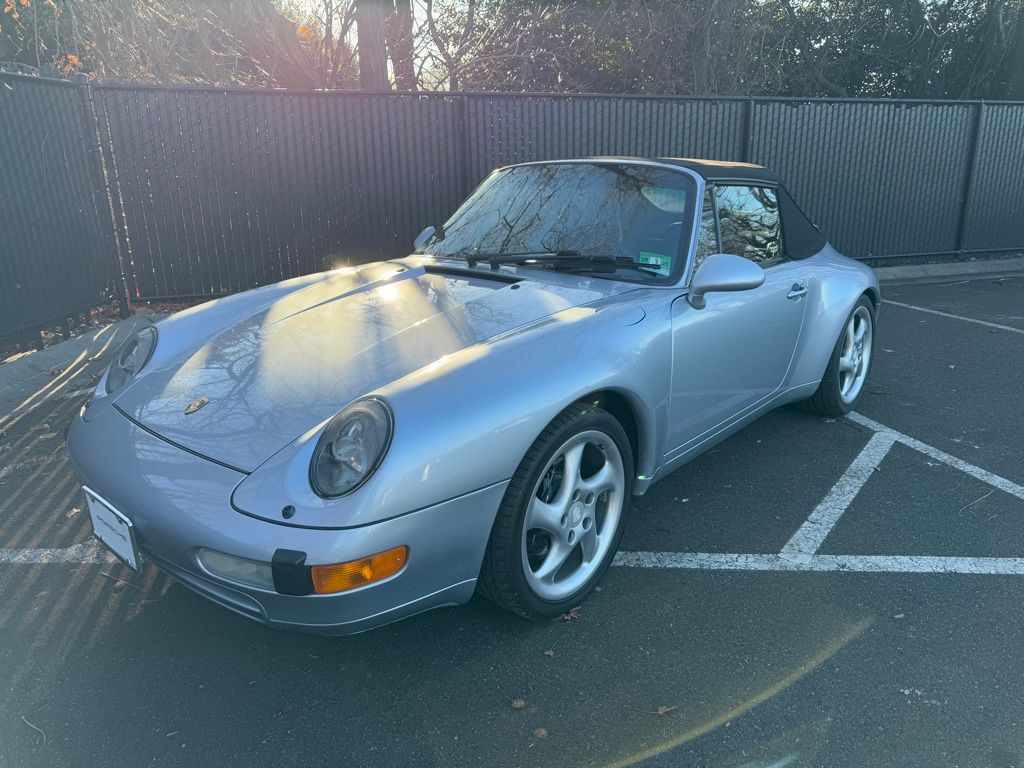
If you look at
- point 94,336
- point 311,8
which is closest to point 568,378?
point 94,336

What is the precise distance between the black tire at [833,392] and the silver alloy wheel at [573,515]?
2.03 meters

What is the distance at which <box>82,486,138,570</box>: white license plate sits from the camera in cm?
224

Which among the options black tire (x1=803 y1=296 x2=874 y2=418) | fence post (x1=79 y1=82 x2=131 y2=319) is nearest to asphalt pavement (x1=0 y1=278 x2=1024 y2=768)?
black tire (x1=803 y1=296 x2=874 y2=418)

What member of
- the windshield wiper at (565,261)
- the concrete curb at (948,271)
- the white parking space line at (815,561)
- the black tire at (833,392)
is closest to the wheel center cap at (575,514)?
the white parking space line at (815,561)

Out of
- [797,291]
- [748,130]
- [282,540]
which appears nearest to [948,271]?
[748,130]

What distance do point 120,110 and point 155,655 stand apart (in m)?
6.01

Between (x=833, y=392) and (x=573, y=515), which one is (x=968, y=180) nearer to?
(x=833, y=392)

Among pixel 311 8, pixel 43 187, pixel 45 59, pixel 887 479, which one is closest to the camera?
pixel 887 479

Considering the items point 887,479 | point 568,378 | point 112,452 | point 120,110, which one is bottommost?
point 887,479

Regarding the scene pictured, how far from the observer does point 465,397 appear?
7.20 ft

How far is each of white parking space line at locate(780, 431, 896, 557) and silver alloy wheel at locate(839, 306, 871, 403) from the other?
359 mm

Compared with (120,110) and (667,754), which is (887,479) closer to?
(667,754)

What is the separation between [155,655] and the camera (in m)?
2.41

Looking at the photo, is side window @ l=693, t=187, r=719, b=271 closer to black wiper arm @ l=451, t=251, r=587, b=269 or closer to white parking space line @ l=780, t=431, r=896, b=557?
black wiper arm @ l=451, t=251, r=587, b=269
